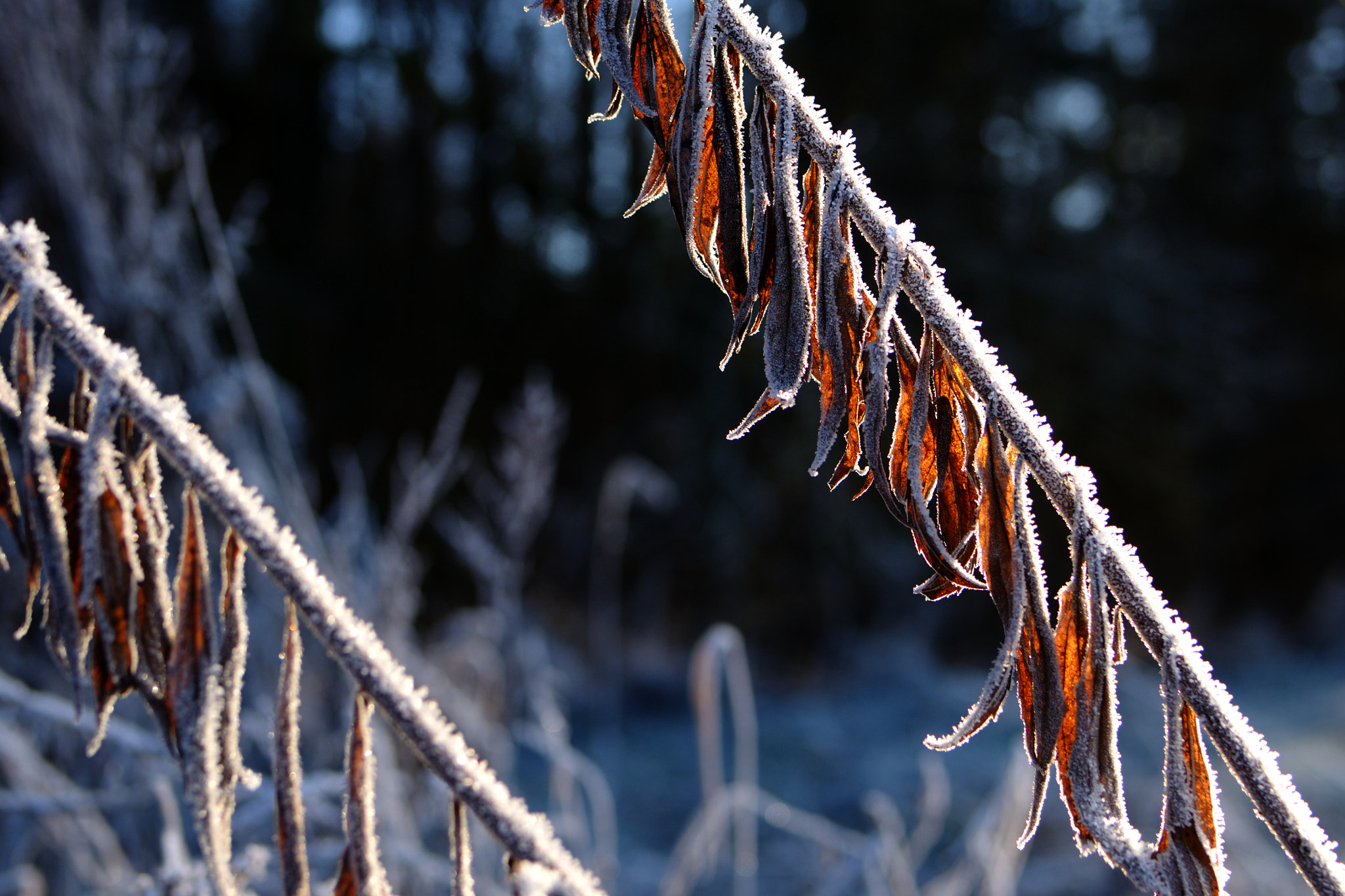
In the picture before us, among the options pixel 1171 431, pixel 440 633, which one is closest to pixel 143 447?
pixel 440 633

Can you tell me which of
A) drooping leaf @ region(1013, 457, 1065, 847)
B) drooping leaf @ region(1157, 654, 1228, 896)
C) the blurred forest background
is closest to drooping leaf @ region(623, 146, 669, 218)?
drooping leaf @ region(1013, 457, 1065, 847)

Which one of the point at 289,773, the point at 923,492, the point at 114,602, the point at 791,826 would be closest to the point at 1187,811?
the point at 923,492

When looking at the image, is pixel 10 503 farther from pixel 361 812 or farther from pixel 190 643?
pixel 361 812

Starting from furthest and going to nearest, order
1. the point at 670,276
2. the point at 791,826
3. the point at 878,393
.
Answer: the point at 670,276 < the point at 791,826 < the point at 878,393

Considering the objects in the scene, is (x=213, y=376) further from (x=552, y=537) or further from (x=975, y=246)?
(x=975, y=246)

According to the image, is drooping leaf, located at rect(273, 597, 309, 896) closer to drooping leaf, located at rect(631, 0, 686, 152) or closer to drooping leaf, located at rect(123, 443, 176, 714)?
drooping leaf, located at rect(123, 443, 176, 714)

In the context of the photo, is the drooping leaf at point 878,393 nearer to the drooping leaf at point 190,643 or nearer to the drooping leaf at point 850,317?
the drooping leaf at point 850,317
